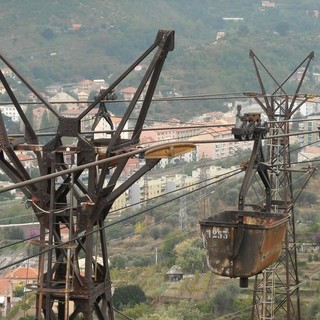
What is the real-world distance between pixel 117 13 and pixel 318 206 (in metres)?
72.8

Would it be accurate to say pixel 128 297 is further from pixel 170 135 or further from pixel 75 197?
pixel 170 135

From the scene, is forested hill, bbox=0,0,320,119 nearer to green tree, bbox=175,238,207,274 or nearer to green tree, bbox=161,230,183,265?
green tree, bbox=161,230,183,265

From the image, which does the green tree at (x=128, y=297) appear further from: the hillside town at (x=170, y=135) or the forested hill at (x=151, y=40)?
the forested hill at (x=151, y=40)

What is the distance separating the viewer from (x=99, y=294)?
6141mm

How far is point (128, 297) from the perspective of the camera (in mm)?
29141

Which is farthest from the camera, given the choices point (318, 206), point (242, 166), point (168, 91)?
point (168, 91)

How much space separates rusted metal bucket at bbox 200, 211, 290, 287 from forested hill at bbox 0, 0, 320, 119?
75.7 m

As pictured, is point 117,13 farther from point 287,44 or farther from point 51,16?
point 287,44

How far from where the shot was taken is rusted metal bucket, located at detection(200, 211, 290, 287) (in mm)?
6195

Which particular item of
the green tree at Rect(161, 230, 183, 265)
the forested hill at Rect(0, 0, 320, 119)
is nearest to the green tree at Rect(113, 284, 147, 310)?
the green tree at Rect(161, 230, 183, 265)

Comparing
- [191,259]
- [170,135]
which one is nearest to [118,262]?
[191,259]

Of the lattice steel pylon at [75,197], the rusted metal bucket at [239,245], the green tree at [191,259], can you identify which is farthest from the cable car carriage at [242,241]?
the green tree at [191,259]

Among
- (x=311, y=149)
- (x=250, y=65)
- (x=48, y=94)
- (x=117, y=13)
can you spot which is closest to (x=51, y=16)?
(x=117, y=13)

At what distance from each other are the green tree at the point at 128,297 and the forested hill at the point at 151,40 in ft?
173
